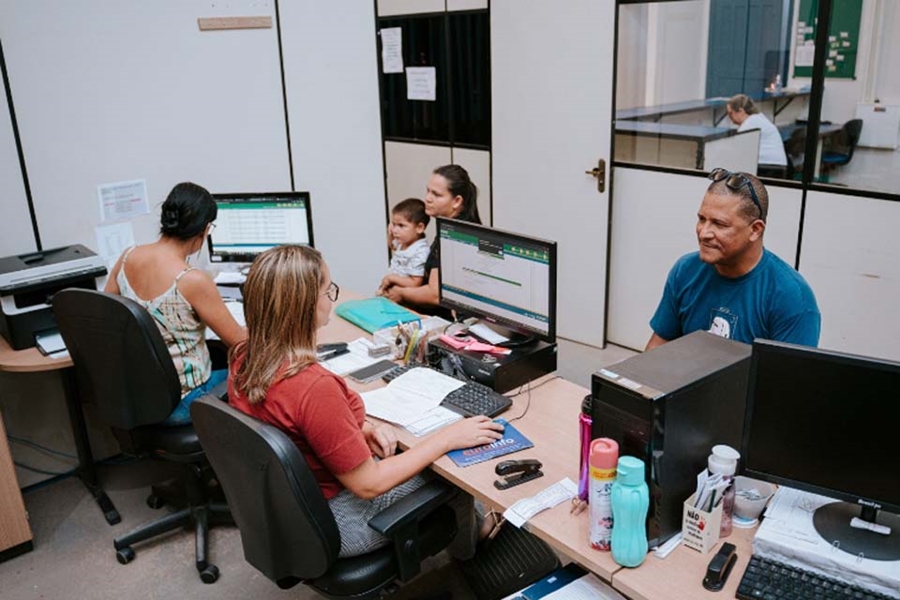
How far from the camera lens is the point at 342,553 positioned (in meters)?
1.91

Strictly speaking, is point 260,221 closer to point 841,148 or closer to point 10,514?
point 10,514

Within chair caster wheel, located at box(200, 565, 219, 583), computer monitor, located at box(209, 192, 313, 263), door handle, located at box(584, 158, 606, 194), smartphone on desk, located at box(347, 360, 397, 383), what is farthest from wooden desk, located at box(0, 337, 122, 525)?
door handle, located at box(584, 158, 606, 194)

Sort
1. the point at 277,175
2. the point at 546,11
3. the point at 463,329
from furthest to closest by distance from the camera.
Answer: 1. the point at 546,11
2. the point at 277,175
3. the point at 463,329

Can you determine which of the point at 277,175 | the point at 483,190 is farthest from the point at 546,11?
the point at 277,175

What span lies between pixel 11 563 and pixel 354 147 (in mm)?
2297

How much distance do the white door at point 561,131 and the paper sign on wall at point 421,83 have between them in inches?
18.3

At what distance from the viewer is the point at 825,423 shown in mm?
1554

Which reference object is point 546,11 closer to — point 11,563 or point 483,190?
point 483,190

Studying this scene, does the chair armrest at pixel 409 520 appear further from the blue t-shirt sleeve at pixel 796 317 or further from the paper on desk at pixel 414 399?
the blue t-shirt sleeve at pixel 796 317

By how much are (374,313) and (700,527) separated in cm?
166

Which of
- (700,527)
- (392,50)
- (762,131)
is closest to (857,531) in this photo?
(700,527)

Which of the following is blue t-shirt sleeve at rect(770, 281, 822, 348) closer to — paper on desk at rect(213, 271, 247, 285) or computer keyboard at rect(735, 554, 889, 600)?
computer keyboard at rect(735, 554, 889, 600)

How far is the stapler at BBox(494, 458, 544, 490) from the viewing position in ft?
6.17

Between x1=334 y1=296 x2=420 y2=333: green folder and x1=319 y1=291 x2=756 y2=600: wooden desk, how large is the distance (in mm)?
470
